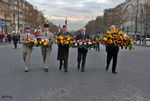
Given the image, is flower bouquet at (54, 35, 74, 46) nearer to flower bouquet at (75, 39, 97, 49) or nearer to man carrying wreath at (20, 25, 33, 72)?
flower bouquet at (75, 39, 97, 49)

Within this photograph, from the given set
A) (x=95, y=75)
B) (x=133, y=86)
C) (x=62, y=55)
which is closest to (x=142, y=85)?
(x=133, y=86)

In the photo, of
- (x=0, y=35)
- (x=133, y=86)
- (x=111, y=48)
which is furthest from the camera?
(x=0, y=35)

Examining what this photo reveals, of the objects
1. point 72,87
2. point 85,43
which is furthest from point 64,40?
point 72,87

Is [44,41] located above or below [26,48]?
above

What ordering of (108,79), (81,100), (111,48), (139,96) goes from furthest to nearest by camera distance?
1. (111,48)
2. (108,79)
3. (139,96)
4. (81,100)

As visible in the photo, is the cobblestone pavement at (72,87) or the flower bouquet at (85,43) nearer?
the cobblestone pavement at (72,87)

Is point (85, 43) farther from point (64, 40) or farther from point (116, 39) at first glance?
point (116, 39)

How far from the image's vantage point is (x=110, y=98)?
600 centimetres

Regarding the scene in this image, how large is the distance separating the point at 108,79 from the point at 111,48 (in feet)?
6.00

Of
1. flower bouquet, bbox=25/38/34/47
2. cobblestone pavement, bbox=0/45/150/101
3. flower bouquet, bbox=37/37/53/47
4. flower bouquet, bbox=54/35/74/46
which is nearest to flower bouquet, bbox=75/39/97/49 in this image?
flower bouquet, bbox=54/35/74/46

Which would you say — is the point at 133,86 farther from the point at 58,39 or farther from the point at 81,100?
the point at 58,39

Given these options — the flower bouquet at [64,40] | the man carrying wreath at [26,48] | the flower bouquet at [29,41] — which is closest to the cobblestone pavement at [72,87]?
the man carrying wreath at [26,48]

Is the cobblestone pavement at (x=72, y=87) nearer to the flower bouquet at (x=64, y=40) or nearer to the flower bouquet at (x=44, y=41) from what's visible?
the flower bouquet at (x=44, y=41)

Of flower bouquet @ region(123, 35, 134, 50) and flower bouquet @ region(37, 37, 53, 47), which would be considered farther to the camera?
flower bouquet @ region(123, 35, 134, 50)
